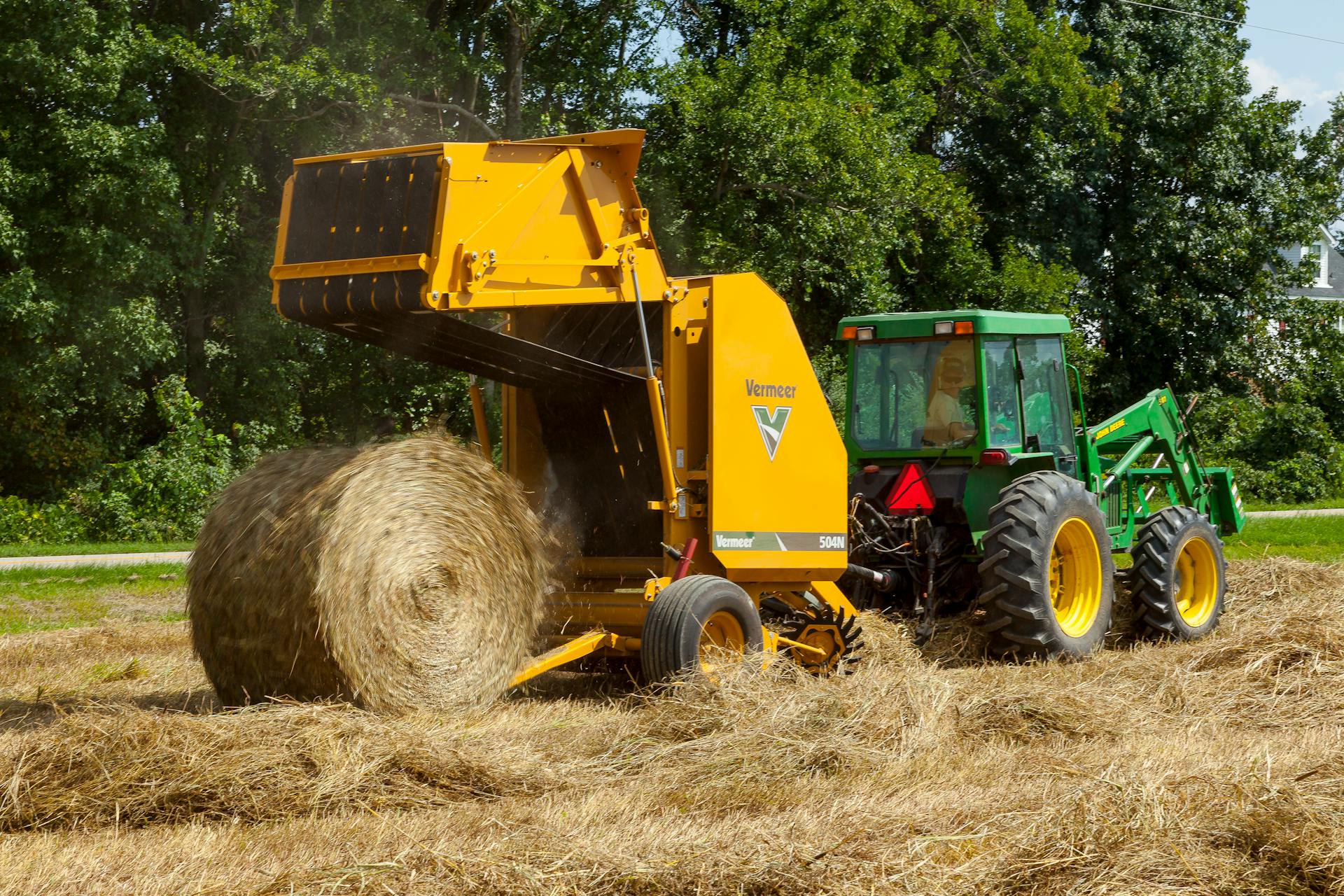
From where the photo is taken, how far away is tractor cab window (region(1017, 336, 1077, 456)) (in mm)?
9797

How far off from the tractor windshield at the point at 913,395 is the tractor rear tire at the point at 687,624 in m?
2.79

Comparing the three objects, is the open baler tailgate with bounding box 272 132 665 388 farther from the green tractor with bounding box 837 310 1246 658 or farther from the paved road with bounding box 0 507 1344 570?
the paved road with bounding box 0 507 1344 570

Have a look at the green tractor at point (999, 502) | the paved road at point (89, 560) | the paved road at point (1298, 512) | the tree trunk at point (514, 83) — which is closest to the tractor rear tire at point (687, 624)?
the green tractor at point (999, 502)

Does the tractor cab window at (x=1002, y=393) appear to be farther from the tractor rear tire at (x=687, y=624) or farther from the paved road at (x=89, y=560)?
the paved road at (x=89, y=560)

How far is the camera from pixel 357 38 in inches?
806

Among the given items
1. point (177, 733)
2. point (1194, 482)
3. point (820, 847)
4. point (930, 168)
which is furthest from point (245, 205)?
point (820, 847)

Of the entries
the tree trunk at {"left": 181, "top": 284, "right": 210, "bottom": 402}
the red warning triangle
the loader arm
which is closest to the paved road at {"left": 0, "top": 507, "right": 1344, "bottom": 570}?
the tree trunk at {"left": 181, "top": 284, "right": 210, "bottom": 402}

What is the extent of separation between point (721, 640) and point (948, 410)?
297 centimetres

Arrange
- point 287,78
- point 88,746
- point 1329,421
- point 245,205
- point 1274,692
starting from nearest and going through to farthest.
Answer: point 88,746, point 1274,692, point 287,78, point 245,205, point 1329,421

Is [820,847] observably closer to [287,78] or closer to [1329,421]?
[287,78]

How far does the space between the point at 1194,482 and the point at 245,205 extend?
16.4 meters

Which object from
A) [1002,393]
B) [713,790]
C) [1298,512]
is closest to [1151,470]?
[1002,393]

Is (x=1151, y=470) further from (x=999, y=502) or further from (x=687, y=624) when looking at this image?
(x=687, y=624)

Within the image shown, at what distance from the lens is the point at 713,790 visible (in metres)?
5.39
